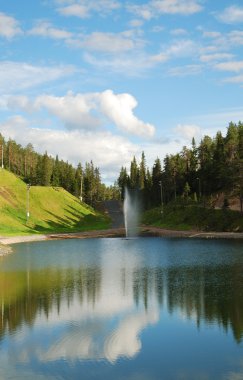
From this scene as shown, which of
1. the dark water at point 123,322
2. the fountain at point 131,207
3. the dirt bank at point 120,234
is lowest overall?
the dark water at point 123,322

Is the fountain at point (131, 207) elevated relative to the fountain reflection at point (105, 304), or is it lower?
elevated

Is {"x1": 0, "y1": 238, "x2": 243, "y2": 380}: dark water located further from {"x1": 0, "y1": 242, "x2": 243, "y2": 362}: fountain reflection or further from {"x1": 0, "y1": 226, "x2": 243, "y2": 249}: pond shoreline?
{"x1": 0, "y1": 226, "x2": 243, "y2": 249}: pond shoreline

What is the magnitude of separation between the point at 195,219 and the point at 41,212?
46850 mm

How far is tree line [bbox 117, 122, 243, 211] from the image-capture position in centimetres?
12256

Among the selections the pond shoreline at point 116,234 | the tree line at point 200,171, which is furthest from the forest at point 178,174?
the pond shoreline at point 116,234

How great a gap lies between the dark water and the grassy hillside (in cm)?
6006

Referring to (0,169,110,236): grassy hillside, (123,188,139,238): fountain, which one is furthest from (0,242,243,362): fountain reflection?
(123,188,139,238): fountain

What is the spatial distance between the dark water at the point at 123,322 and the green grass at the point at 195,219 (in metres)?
52.4

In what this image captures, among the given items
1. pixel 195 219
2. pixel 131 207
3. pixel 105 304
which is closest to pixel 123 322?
pixel 105 304

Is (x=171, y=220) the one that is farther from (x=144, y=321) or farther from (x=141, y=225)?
(x=144, y=321)

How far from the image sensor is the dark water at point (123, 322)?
18.4 m

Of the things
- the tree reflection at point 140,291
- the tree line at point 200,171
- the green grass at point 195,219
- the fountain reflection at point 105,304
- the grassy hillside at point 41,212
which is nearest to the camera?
the fountain reflection at point 105,304

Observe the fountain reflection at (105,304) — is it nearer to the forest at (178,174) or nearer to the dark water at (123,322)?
the dark water at (123,322)

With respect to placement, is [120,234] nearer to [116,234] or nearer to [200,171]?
[116,234]
